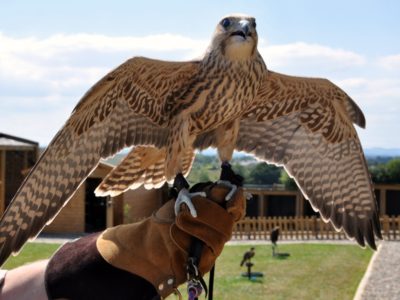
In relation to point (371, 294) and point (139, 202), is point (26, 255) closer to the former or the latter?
point (139, 202)

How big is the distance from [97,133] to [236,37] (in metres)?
0.83

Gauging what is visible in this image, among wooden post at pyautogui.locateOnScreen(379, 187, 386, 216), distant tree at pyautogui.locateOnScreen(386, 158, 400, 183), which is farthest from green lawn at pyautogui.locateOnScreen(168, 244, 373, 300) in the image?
distant tree at pyautogui.locateOnScreen(386, 158, 400, 183)

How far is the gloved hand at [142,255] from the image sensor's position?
2210 millimetres

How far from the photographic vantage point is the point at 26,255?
579 inches

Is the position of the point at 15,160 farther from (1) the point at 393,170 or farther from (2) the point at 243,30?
(2) the point at 243,30

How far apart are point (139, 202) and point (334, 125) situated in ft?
56.1

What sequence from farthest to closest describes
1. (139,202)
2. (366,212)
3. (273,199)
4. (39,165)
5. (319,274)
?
(273,199) < (139,202) < (319,274) < (366,212) < (39,165)

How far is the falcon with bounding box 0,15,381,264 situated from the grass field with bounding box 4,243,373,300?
7452 millimetres

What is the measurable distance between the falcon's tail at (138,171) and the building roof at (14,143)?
53.3ft

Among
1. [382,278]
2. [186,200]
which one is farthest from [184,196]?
[382,278]

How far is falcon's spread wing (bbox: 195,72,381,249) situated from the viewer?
3477 mm

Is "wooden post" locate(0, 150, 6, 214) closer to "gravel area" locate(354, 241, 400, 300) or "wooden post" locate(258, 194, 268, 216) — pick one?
"wooden post" locate(258, 194, 268, 216)

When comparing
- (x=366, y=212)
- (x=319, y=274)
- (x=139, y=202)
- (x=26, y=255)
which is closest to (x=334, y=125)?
(x=366, y=212)

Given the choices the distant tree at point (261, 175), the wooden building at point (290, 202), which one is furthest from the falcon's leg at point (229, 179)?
the distant tree at point (261, 175)
